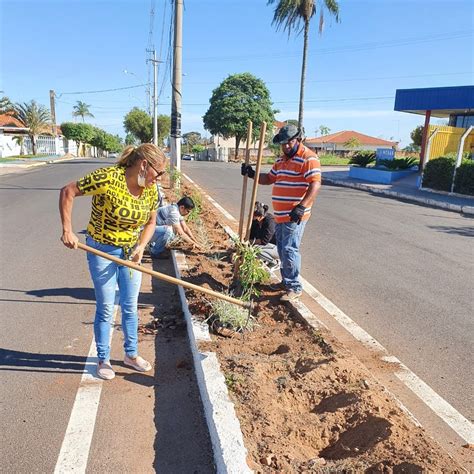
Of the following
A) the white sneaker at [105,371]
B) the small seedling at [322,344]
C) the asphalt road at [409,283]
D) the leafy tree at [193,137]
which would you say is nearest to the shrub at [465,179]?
the asphalt road at [409,283]

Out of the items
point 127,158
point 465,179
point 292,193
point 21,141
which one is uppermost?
point 127,158

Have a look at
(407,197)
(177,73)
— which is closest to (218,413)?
(177,73)

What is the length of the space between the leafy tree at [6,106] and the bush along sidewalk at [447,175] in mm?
41691

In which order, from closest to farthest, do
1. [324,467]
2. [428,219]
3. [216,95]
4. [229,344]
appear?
[324,467]
[229,344]
[428,219]
[216,95]

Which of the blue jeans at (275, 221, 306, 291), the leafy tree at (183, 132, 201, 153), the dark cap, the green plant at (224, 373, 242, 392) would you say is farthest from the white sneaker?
the leafy tree at (183, 132, 201, 153)

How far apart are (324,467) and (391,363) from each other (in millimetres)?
1687

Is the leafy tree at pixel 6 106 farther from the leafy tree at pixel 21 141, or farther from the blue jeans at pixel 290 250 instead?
the blue jeans at pixel 290 250

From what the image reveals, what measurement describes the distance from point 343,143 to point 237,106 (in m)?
35.7

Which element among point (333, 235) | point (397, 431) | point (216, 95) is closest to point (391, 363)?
point (397, 431)

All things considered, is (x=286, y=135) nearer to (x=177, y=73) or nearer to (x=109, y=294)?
(x=109, y=294)

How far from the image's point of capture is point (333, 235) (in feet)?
29.0

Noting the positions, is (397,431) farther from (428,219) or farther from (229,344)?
(428,219)

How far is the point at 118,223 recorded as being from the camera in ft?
10.2

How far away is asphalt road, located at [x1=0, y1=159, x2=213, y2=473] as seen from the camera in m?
2.54
